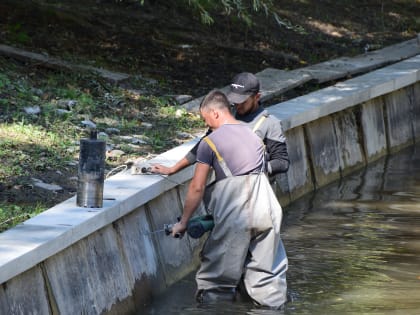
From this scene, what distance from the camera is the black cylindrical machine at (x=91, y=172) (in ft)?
25.1

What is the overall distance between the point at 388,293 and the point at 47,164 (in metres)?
3.46

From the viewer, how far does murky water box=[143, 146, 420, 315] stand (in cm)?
848

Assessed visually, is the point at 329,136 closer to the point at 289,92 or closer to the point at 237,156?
the point at 289,92

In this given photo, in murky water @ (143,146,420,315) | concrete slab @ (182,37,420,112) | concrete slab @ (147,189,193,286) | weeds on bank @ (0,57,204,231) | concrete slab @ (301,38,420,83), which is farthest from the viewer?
concrete slab @ (301,38,420,83)

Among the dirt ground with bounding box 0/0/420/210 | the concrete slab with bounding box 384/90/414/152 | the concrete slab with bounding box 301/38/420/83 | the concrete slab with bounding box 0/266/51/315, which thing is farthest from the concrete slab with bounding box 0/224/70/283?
the concrete slab with bounding box 384/90/414/152

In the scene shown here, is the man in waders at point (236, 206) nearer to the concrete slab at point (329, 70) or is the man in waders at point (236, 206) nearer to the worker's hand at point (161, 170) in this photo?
the worker's hand at point (161, 170)

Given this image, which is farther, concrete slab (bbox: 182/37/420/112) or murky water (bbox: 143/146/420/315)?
concrete slab (bbox: 182/37/420/112)

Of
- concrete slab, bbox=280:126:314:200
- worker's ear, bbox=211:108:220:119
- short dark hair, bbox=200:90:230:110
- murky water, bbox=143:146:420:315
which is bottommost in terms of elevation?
murky water, bbox=143:146:420:315

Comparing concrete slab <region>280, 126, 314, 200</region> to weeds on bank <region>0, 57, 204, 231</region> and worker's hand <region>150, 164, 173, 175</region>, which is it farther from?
worker's hand <region>150, 164, 173, 175</region>

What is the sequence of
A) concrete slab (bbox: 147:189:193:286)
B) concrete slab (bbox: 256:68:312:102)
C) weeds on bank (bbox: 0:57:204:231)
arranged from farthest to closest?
concrete slab (bbox: 256:68:312:102), weeds on bank (bbox: 0:57:204:231), concrete slab (bbox: 147:189:193:286)

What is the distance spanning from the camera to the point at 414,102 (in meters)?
16.8

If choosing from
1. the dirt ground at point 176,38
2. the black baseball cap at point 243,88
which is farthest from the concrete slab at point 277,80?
the black baseball cap at point 243,88

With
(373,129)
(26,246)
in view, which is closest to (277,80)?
(373,129)

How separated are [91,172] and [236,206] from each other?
1.09 m
